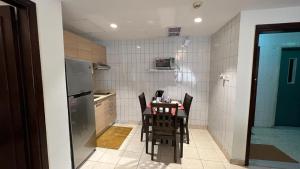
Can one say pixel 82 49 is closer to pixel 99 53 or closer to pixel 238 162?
pixel 99 53

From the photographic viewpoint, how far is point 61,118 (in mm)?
1720

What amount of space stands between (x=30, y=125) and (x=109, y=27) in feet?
6.55

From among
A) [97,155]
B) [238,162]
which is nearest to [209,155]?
[238,162]

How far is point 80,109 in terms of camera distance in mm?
2113

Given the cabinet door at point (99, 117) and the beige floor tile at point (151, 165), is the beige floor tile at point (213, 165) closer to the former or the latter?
the beige floor tile at point (151, 165)

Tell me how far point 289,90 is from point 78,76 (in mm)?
4729

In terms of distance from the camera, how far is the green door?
136 inches

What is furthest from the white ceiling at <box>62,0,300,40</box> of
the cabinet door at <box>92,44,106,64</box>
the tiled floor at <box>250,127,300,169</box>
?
the tiled floor at <box>250,127,300,169</box>

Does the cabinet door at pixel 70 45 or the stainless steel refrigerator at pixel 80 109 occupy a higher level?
the cabinet door at pixel 70 45

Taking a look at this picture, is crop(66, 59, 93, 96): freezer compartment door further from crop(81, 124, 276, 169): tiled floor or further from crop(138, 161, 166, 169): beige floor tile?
crop(138, 161, 166, 169): beige floor tile

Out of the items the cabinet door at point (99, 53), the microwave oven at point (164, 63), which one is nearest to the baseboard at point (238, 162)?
the microwave oven at point (164, 63)

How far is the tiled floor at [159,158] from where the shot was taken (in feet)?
7.11

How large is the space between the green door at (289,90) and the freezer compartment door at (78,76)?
172 inches

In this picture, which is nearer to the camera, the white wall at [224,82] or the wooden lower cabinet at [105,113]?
the white wall at [224,82]
